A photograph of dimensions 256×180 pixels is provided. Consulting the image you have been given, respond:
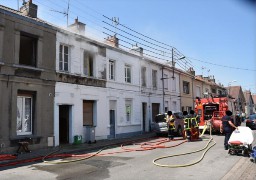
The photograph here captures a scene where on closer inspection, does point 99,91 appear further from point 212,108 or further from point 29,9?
point 212,108

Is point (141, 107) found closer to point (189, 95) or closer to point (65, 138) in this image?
point (65, 138)

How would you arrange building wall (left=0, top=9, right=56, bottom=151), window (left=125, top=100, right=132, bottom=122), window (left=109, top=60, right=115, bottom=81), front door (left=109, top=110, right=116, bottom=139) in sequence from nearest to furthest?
building wall (left=0, top=9, right=56, bottom=151), front door (left=109, top=110, right=116, bottom=139), window (left=109, top=60, right=115, bottom=81), window (left=125, top=100, right=132, bottom=122)

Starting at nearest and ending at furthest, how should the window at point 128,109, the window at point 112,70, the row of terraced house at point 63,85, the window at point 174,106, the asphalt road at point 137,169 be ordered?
the asphalt road at point 137,169, the row of terraced house at point 63,85, the window at point 112,70, the window at point 128,109, the window at point 174,106

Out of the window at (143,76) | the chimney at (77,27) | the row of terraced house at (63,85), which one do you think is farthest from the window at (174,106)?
the chimney at (77,27)

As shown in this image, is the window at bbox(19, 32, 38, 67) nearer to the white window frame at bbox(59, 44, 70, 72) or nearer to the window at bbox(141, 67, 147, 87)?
the white window frame at bbox(59, 44, 70, 72)

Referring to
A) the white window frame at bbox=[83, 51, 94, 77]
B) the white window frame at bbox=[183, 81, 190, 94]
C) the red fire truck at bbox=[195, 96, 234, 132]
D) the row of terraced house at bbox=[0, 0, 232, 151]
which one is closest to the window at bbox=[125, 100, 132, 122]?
the row of terraced house at bbox=[0, 0, 232, 151]

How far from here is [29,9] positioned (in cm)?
1502

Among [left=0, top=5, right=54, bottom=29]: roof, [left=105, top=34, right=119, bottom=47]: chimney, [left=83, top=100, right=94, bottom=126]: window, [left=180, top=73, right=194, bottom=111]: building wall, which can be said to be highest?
[left=105, top=34, right=119, bottom=47]: chimney

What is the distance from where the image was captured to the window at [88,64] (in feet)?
59.5

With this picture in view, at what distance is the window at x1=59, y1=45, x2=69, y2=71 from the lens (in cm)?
1627

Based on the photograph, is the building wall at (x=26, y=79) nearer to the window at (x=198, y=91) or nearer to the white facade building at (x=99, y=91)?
the white facade building at (x=99, y=91)

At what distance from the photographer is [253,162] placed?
948 centimetres

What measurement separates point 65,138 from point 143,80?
10.1 metres

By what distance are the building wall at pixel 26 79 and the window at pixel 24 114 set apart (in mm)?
207
